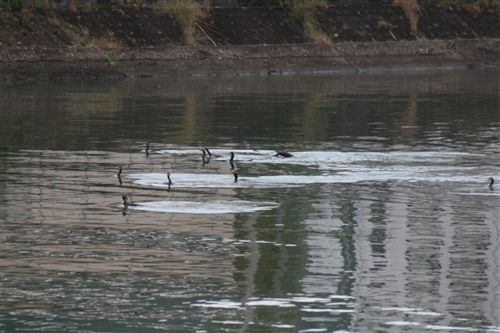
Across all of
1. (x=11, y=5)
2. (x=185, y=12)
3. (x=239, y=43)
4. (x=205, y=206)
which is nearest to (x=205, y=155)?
(x=205, y=206)

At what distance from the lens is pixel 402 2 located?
67.4 metres

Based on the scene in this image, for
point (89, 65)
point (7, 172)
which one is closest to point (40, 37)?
point (89, 65)

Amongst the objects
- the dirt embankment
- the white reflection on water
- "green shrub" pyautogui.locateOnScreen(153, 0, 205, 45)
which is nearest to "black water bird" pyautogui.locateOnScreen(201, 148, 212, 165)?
the white reflection on water

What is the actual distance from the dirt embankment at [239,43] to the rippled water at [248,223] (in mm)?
14815

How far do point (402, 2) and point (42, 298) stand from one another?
5357 centimetres

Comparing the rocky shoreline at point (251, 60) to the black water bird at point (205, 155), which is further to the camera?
the rocky shoreline at point (251, 60)

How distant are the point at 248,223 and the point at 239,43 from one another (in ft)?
126

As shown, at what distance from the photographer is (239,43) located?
58.1 meters

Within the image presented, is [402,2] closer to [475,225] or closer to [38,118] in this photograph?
[38,118]

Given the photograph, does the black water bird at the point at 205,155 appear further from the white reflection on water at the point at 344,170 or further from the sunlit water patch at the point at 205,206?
the sunlit water patch at the point at 205,206

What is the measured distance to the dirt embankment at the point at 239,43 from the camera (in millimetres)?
52250

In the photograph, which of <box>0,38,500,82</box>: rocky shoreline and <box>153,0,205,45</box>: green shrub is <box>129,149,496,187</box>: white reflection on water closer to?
<box>0,38,500,82</box>: rocky shoreline

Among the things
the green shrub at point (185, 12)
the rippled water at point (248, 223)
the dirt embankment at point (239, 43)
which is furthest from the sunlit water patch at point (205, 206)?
the green shrub at point (185, 12)

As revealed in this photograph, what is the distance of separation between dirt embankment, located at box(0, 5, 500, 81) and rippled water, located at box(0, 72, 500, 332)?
48.6 ft
